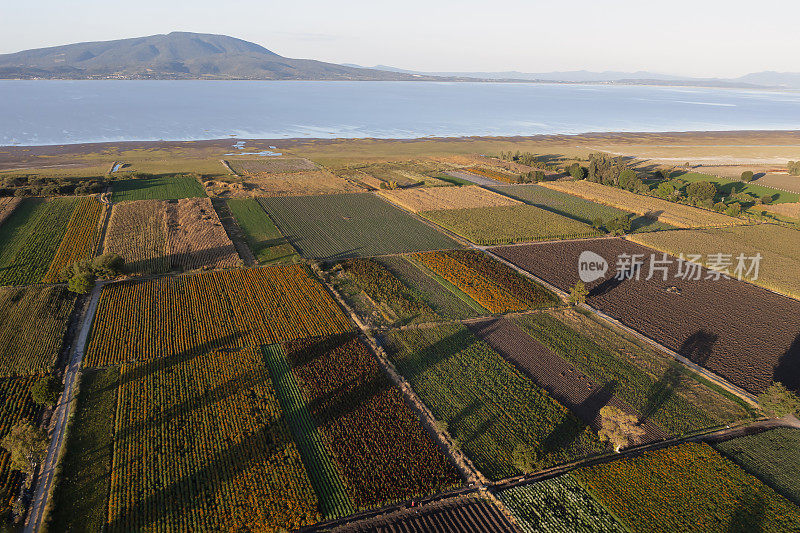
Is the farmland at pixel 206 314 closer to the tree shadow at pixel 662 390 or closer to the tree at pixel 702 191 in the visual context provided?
the tree shadow at pixel 662 390

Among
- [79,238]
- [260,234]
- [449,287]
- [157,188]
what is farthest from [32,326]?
[157,188]

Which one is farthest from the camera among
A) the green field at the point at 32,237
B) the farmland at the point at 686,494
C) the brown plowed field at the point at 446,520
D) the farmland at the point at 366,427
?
the green field at the point at 32,237

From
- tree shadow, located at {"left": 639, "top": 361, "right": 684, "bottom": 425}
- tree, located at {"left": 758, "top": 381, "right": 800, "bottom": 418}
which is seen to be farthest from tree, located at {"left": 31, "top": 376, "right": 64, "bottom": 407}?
tree, located at {"left": 758, "top": 381, "right": 800, "bottom": 418}

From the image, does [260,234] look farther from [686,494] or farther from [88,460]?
[686,494]

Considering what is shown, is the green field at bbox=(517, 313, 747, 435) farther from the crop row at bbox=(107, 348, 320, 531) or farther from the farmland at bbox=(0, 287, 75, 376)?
the farmland at bbox=(0, 287, 75, 376)

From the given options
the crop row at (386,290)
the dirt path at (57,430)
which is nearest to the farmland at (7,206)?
the dirt path at (57,430)

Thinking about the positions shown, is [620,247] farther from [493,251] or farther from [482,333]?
[482,333]
